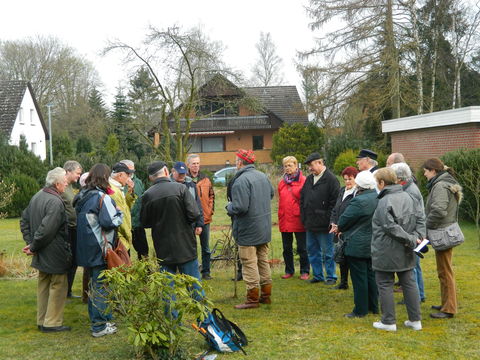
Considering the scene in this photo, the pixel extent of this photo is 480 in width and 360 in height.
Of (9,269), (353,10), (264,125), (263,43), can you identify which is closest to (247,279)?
(9,269)

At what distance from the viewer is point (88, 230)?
568cm

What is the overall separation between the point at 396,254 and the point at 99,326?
3.27 meters

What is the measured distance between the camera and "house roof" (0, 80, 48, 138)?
121 feet

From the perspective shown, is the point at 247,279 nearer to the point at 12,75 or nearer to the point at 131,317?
the point at 131,317

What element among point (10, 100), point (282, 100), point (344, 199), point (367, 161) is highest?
point (10, 100)

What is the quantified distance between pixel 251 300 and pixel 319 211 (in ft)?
6.07

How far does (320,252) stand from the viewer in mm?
8281

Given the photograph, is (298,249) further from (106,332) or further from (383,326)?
(106,332)

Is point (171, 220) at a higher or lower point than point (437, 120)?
lower

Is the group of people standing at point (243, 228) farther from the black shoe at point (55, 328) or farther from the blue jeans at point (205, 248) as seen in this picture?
the blue jeans at point (205, 248)

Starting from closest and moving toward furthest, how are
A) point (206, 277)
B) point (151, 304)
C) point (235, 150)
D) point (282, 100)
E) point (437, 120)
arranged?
1. point (151, 304)
2. point (206, 277)
3. point (437, 120)
4. point (235, 150)
5. point (282, 100)

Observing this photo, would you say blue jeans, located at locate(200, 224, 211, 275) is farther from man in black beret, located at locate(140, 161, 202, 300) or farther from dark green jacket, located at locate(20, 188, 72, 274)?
dark green jacket, located at locate(20, 188, 72, 274)

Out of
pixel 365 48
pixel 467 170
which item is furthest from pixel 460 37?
pixel 467 170

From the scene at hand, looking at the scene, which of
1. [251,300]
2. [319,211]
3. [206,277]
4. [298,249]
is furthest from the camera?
[206,277]
